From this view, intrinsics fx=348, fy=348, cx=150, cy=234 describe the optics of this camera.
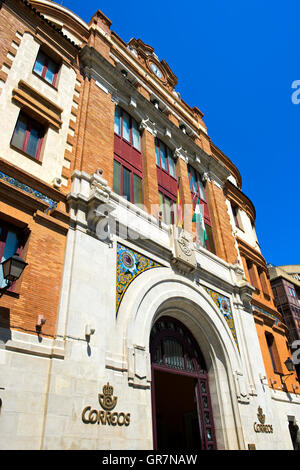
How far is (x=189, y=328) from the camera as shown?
12500 millimetres

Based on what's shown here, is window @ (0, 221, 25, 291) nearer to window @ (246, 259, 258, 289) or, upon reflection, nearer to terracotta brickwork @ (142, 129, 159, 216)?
terracotta brickwork @ (142, 129, 159, 216)

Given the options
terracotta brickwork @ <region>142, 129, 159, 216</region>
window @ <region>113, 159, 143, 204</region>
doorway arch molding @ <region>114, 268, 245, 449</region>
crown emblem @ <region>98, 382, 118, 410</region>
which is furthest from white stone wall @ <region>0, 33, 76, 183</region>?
crown emblem @ <region>98, 382, 118, 410</region>

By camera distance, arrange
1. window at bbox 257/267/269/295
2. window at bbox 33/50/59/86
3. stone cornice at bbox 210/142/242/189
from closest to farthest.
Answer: window at bbox 33/50/59/86 → window at bbox 257/267/269/295 → stone cornice at bbox 210/142/242/189

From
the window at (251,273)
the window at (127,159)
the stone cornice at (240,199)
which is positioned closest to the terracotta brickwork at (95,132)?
the window at (127,159)

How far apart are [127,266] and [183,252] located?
289 centimetres

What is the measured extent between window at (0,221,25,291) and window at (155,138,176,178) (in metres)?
8.04

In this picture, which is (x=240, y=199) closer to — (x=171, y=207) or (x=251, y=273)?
(x=251, y=273)

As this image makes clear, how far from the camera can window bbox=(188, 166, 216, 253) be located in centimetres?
1550

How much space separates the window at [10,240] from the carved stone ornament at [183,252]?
17.9ft

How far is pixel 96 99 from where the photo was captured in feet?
41.0

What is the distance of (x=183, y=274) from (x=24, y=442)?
7415mm

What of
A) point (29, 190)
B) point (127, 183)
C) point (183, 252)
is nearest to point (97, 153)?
point (127, 183)

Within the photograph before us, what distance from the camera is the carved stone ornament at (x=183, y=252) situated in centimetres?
1202

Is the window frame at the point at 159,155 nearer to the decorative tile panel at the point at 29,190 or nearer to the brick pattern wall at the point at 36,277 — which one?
the decorative tile panel at the point at 29,190
